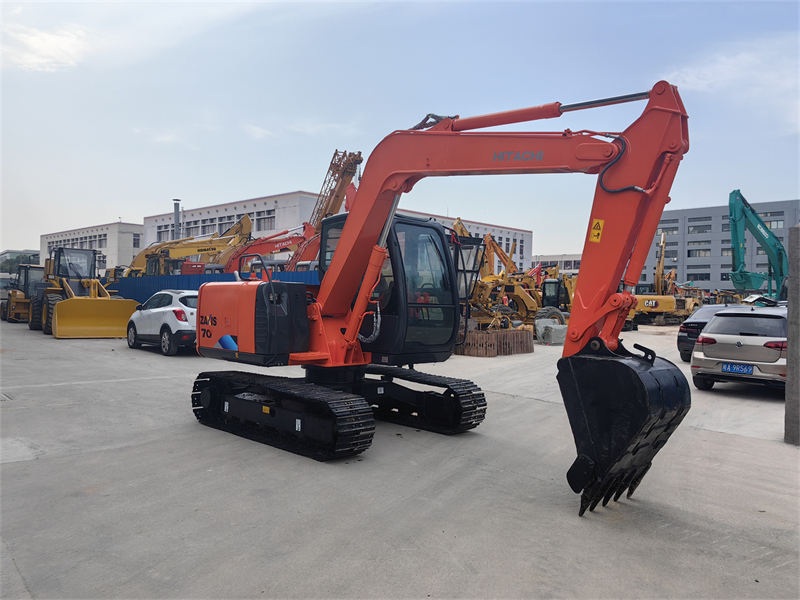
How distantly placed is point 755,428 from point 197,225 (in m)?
66.0

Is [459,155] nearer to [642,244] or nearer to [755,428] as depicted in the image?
[642,244]

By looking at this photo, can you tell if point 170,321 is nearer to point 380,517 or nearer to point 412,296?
point 412,296

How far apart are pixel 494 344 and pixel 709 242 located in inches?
3682

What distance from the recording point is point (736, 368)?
1003 centimetres

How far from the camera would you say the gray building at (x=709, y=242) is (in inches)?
3597

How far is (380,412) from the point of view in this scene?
7.92 m

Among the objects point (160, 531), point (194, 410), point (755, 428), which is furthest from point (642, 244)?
point (194, 410)

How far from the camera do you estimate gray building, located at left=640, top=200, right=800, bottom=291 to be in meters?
91.4

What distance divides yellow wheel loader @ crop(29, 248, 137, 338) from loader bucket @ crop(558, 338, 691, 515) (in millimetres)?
17343

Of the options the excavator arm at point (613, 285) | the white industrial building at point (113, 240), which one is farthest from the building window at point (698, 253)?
the excavator arm at point (613, 285)

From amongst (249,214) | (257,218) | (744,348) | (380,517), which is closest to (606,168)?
(380,517)

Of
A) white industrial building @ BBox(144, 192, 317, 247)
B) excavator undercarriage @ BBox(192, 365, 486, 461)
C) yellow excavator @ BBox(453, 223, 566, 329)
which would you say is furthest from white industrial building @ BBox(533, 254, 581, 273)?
excavator undercarriage @ BBox(192, 365, 486, 461)

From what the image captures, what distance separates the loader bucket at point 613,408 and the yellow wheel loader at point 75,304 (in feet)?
56.9

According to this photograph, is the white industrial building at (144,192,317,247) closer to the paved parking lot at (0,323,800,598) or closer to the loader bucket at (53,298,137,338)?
the loader bucket at (53,298,137,338)
